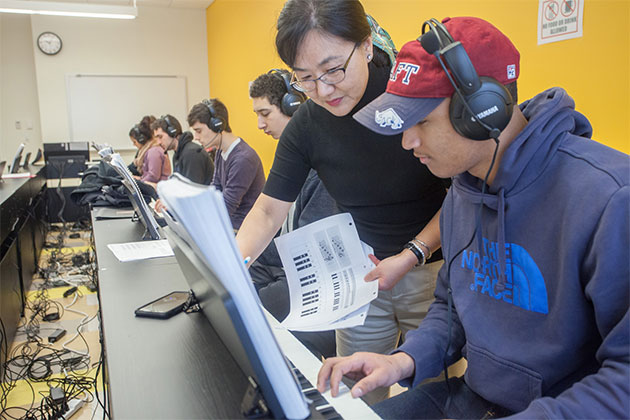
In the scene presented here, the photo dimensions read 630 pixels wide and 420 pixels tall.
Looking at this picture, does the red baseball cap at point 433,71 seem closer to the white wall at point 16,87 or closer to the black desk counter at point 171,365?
the black desk counter at point 171,365

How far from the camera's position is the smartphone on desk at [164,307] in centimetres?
111

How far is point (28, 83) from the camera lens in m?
6.72

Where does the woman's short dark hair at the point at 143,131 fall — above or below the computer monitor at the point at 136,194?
above

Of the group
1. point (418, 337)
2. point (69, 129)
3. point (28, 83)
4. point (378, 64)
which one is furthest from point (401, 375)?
point (28, 83)

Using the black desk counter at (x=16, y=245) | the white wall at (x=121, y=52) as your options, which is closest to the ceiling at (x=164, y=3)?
the white wall at (x=121, y=52)

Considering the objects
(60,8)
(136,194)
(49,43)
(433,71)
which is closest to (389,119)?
(433,71)

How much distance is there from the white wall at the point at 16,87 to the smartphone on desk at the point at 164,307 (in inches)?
269

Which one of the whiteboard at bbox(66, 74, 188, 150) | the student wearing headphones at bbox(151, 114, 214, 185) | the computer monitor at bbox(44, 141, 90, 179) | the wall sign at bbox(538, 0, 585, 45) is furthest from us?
the whiteboard at bbox(66, 74, 188, 150)

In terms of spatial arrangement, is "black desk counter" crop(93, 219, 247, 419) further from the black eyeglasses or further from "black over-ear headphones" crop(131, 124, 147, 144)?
"black over-ear headphones" crop(131, 124, 147, 144)

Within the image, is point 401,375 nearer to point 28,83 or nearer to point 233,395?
point 233,395

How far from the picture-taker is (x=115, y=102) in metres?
6.79

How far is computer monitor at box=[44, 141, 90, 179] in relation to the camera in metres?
5.87

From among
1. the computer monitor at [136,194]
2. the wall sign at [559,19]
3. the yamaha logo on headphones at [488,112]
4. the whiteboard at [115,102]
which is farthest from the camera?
the whiteboard at [115,102]

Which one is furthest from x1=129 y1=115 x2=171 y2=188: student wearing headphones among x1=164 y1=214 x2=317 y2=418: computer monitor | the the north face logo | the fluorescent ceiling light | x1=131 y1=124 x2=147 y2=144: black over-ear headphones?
x1=164 y1=214 x2=317 y2=418: computer monitor
